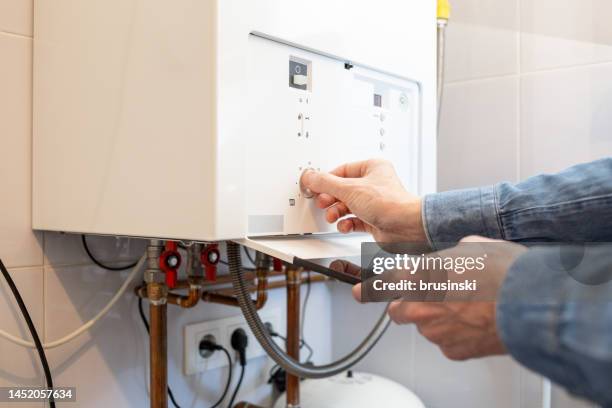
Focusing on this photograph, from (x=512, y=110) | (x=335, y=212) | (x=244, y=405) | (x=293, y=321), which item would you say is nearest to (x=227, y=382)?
(x=244, y=405)

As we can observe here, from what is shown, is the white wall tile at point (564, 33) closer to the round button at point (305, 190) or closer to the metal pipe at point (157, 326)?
the round button at point (305, 190)

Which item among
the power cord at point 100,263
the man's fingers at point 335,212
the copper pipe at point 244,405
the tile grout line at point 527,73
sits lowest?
the copper pipe at point 244,405

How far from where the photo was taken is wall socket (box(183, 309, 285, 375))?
0.90m

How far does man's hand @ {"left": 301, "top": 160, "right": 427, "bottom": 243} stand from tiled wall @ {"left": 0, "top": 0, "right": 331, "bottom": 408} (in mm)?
375

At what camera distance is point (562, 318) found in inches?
12.9

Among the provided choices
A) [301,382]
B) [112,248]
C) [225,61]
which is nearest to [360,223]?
[225,61]

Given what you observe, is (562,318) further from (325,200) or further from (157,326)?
(157,326)

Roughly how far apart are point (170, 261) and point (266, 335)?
0.56ft

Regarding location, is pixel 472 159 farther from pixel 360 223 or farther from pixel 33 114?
pixel 33 114

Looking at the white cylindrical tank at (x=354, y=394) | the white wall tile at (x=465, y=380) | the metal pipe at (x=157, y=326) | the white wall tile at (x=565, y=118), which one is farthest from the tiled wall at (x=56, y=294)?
the white wall tile at (x=565, y=118)

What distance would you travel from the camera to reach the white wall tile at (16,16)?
0.69 m

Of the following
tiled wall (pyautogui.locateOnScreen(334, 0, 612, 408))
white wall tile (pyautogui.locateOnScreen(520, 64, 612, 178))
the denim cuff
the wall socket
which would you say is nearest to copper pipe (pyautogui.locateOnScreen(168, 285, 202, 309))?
the wall socket

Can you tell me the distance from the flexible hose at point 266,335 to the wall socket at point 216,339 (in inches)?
8.1

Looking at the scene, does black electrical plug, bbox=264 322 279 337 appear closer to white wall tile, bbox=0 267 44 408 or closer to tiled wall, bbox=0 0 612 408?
tiled wall, bbox=0 0 612 408
